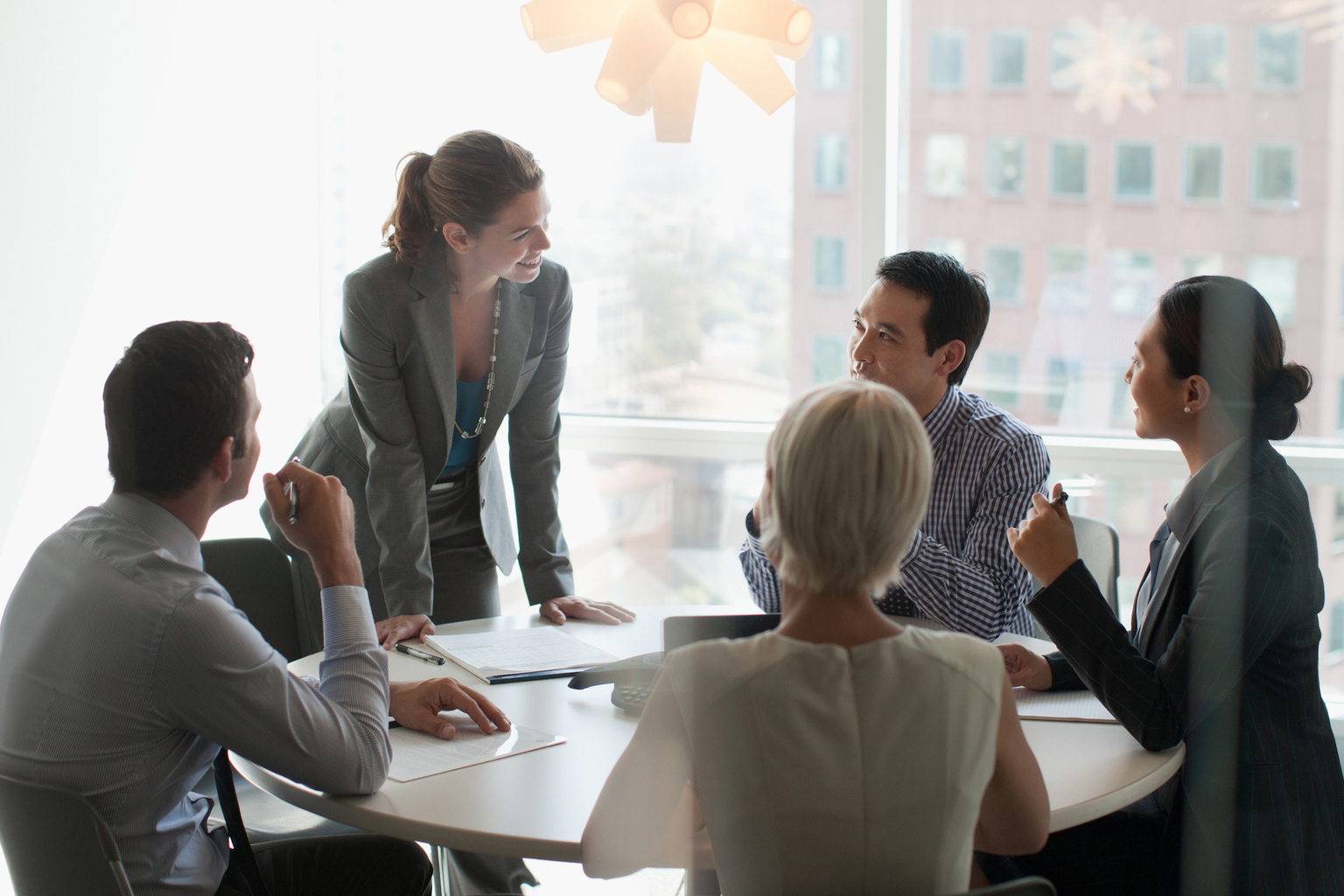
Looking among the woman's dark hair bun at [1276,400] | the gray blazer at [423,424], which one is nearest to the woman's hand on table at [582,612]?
the gray blazer at [423,424]

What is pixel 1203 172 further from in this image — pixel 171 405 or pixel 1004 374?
pixel 171 405

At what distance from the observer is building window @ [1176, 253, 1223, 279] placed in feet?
11.2

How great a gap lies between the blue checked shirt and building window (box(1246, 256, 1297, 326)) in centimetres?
173

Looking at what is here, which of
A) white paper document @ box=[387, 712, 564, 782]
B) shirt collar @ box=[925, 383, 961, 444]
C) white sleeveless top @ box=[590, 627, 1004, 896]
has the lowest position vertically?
white paper document @ box=[387, 712, 564, 782]

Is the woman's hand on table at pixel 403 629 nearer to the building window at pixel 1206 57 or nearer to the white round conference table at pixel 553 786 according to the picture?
the white round conference table at pixel 553 786

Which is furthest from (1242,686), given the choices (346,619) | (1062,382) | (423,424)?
(1062,382)

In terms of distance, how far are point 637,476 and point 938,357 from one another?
2.00 metres

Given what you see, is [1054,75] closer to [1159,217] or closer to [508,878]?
[1159,217]

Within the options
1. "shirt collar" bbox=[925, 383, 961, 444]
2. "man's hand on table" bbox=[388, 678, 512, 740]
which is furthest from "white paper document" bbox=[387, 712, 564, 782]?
"shirt collar" bbox=[925, 383, 961, 444]

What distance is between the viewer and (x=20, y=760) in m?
1.22

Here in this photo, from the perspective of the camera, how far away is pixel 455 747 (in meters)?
1.42

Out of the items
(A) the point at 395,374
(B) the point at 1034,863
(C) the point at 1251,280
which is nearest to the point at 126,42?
(A) the point at 395,374

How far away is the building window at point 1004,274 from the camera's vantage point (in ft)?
11.8

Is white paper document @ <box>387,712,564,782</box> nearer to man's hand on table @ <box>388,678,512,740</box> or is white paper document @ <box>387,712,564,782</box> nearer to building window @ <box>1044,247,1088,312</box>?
man's hand on table @ <box>388,678,512,740</box>
